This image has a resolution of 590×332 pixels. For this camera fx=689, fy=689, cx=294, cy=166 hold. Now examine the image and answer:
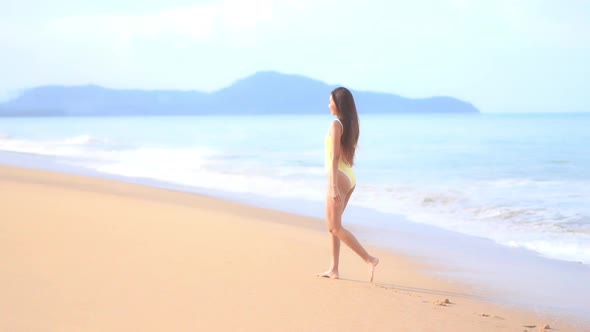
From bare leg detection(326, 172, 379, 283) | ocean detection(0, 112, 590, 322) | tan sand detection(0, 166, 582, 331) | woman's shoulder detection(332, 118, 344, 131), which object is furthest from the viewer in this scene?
ocean detection(0, 112, 590, 322)

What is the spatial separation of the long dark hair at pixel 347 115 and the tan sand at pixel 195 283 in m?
1.21

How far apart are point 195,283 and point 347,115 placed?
1853mm

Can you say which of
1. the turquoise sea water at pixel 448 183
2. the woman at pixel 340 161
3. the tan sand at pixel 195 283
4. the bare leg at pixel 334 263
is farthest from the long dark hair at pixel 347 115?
the turquoise sea water at pixel 448 183

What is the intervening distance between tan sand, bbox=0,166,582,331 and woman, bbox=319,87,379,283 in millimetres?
366

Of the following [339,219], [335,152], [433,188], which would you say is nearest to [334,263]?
[339,219]

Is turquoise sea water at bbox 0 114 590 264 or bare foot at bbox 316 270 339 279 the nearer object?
bare foot at bbox 316 270 339 279

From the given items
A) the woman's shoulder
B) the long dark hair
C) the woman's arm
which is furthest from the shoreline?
the woman's shoulder

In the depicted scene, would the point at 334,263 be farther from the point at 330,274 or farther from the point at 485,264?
the point at 485,264

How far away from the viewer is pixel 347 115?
5766 mm

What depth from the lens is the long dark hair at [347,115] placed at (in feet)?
18.9

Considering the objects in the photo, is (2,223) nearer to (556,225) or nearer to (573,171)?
(556,225)

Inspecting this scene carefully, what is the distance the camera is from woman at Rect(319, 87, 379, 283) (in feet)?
19.0

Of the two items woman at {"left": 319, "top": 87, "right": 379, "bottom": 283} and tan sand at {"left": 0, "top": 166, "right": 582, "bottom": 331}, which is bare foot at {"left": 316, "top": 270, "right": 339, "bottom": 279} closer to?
woman at {"left": 319, "top": 87, "right": 379, "bottom": 283}

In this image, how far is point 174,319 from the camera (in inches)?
172
